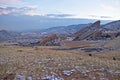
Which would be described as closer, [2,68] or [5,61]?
[2,68]

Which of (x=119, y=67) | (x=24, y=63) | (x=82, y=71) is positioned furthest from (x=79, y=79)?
(x=24, y=63)

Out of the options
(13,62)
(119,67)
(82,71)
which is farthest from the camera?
(13,62)

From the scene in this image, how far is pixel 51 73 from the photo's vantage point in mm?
21594

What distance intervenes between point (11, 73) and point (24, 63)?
10.5 feet

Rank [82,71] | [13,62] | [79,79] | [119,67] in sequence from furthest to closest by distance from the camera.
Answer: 1. [13,62]
2. [119,67]
3. [82,71]
4. [79,79]

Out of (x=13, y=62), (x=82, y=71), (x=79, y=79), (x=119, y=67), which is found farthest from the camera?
(x=13, y=62)

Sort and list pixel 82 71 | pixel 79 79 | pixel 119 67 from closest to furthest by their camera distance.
Result: pixel 79 79, pixel 82 71, pixel 119 67

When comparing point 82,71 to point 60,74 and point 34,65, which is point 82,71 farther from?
point 34,65

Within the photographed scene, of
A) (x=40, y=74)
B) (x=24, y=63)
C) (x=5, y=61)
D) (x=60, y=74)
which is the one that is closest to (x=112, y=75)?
(x=60, y=74)

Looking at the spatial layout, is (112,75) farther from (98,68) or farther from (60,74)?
(60,74)

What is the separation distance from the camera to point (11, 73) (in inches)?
863

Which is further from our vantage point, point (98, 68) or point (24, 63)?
point (24, 63)

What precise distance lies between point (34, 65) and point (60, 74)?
3712mm

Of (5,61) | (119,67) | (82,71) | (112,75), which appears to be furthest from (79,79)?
(5,61)
